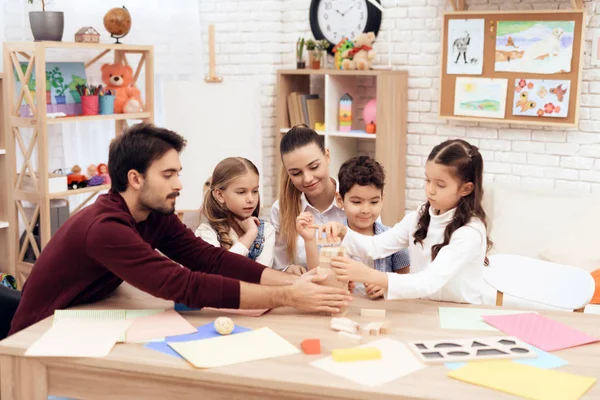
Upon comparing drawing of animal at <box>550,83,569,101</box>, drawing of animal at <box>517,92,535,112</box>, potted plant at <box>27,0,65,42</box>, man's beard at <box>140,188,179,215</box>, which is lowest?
man's beard at <box>140,188,179,215</box>

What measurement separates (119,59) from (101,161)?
674mm

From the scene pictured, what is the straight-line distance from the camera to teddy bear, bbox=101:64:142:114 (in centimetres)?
450

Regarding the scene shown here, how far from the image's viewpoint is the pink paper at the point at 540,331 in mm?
1843

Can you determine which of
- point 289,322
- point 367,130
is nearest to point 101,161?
point 367,130

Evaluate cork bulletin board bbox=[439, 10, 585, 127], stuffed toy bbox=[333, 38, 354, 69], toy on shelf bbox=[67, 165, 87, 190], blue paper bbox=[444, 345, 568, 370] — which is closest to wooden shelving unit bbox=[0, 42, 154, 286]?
toy on shelf bbox=[67, 165, 87, 190]

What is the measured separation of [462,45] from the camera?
4551mm

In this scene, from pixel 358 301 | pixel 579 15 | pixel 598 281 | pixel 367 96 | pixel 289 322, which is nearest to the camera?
pixel 289 322

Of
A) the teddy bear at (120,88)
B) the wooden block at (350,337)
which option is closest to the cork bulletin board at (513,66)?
the teddy bear at (120,88)

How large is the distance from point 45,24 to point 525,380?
10.8ft

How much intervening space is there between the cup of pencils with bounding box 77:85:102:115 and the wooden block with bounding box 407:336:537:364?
3.01m

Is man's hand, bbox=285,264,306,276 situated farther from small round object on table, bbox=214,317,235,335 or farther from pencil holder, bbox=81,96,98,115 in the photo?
pencil holder, bbox=81,96,98,115

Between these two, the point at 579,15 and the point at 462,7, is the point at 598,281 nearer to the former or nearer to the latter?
the point at 579,15

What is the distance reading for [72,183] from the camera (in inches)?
169

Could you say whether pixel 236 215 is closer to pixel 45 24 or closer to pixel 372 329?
pixel 372 329
